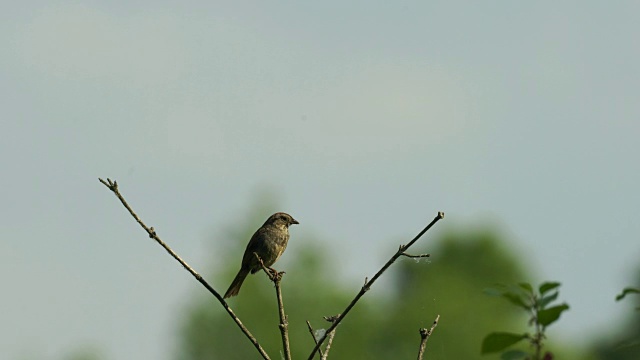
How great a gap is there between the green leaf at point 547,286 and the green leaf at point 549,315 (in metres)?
0.04

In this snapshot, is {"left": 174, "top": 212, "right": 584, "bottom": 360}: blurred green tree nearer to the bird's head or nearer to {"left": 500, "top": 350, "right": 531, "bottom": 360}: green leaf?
the bird's head

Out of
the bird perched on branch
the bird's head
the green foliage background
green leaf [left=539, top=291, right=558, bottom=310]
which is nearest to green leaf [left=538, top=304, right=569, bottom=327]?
green leaf [left=539, top=291, right=558, bottom=310]

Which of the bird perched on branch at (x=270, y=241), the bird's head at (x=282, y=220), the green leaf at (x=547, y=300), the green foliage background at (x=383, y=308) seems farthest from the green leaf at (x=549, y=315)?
the green foliage background at (x=383, y=308)

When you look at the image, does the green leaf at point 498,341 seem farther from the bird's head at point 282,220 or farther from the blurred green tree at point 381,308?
the blurred green tree at point 381,308

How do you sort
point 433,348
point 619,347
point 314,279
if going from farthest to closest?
point 433,348 < point 314,279 < point 619,347

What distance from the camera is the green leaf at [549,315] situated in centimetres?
225

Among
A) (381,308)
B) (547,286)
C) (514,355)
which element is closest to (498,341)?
(514,355)

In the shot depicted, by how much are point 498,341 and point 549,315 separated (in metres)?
0.10

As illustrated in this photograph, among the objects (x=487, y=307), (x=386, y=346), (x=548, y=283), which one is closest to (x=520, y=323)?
(x=487, y=307)

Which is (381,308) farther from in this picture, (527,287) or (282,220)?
(527,287)

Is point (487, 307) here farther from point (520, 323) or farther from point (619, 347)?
point (619, 347)

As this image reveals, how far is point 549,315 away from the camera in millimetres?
2258

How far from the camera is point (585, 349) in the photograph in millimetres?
50438

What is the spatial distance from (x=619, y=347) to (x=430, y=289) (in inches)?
1920
